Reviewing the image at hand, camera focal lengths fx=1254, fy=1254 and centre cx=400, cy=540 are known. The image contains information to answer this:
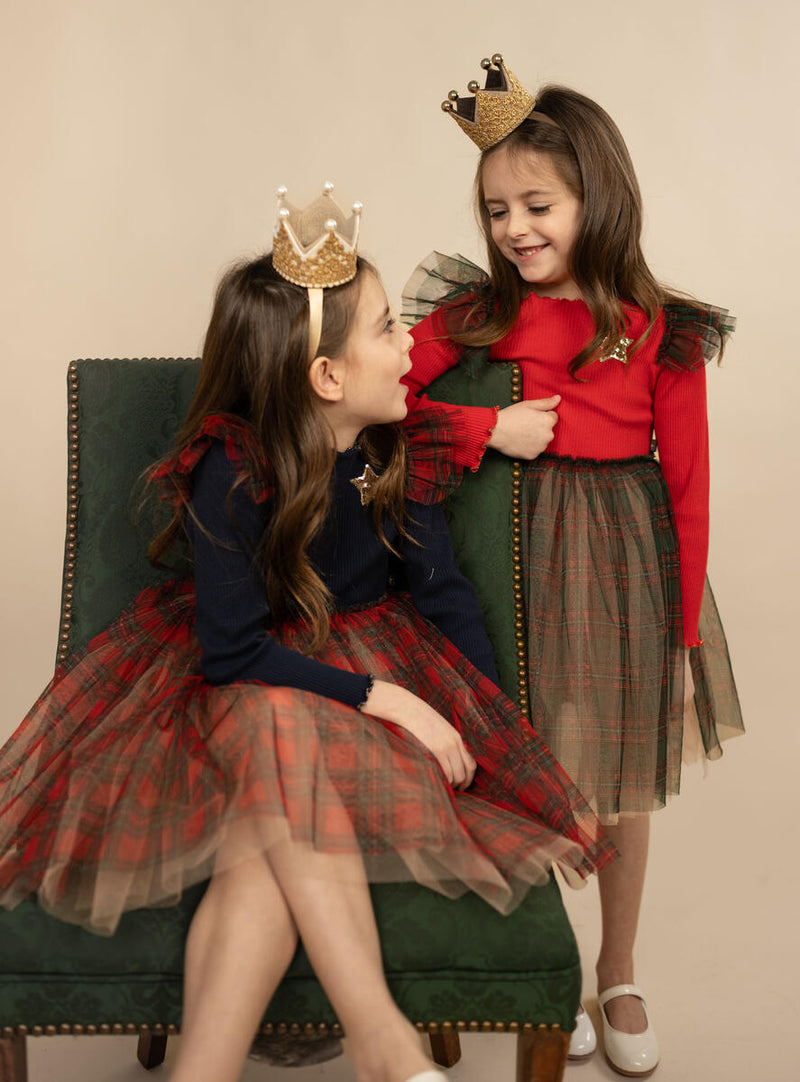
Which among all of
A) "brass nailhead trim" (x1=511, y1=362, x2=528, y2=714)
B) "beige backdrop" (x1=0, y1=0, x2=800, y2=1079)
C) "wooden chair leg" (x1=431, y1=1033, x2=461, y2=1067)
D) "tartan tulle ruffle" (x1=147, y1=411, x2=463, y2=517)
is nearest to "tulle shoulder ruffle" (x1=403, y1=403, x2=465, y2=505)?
"tartan tulle ruffle" (x1=147, y1=411, x2=463, y2=517)

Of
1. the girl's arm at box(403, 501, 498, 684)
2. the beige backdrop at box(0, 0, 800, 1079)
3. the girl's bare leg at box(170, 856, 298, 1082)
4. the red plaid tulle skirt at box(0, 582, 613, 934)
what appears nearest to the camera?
the girl's bare leg at box(170, 856, 298, 1082)

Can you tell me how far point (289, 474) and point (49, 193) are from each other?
176 cm

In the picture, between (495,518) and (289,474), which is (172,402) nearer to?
(289,474)

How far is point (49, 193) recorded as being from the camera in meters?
3.18

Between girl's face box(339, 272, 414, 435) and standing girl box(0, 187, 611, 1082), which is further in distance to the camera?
girl's face box(339, 272, 414, 435)

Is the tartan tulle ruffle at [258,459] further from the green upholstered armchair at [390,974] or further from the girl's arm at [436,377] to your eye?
the green upholstered armchair at [390,974]

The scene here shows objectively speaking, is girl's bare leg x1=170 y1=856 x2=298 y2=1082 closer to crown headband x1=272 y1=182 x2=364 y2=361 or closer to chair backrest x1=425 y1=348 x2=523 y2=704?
chair backrest x1=425 y1=348 x2=523 y2=704

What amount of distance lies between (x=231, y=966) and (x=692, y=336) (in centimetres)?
122

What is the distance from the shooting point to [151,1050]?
2.01 m

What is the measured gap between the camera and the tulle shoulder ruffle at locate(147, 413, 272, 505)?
1.76 metres

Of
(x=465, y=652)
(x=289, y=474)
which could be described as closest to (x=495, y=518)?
(x=465, y=652)

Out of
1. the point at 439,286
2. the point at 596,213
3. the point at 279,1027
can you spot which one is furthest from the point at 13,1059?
the point at 596,213

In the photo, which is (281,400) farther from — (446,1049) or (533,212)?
(446,1049)

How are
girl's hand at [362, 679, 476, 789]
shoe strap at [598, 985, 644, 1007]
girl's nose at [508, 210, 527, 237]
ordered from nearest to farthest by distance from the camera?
girl's hand at [362, 679, 476, 789]
girl's nose at [508, 210, 527, 237]
shoe strap at [598, 985, 644, 1007]
